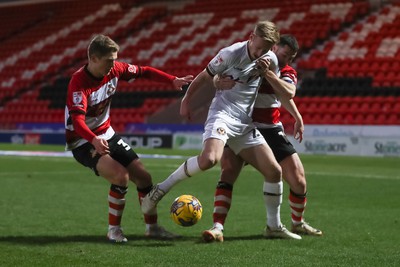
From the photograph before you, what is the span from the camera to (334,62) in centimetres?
2569

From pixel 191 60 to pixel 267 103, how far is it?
22.4 metres

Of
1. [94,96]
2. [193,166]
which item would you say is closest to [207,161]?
[193,166]

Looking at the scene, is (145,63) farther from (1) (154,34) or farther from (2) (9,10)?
(2) (9,10)

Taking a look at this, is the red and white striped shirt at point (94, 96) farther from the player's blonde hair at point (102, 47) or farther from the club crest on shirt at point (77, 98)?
the player's blonde hair at point (102, 47)

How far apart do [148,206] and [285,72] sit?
1825 millimetres

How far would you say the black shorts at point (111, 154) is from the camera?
681 cm

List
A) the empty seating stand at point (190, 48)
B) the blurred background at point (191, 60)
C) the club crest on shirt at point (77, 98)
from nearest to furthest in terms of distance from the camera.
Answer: the club crest on shirt at point (77, 98) → the blurred background at point (191, 60) → the empty seating stand at point (190, 48)

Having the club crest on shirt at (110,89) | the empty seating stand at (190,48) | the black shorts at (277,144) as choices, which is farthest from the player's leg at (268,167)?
the empty seating stand at (190,48)

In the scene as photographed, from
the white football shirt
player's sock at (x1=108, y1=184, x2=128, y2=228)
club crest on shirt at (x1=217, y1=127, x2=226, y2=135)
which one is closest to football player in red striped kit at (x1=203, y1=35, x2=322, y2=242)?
the white football shirt

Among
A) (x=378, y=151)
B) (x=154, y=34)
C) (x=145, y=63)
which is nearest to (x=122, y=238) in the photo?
(x=378, y=151)

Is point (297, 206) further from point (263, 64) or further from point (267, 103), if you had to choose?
point (263, 64)

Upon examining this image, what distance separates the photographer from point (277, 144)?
285 inches

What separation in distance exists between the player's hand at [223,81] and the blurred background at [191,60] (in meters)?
13.8

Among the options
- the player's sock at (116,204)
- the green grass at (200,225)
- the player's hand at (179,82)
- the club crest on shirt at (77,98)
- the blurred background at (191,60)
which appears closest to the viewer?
the green grass at (200,225)
